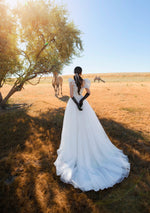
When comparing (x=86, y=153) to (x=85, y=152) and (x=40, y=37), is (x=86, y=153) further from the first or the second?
(x=40, y=37)

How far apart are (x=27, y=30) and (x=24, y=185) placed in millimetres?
10566

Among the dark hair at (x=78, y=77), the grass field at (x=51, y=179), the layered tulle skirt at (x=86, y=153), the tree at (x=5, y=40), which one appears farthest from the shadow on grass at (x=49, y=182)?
the tree at (x=5, y=40)

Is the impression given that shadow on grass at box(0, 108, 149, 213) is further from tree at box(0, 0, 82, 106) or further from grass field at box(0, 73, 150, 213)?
tree at box(0, 0, 82, 106)

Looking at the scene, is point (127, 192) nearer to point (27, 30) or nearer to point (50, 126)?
point (50, 126)

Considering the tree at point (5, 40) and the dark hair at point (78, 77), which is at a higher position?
the tree at point (5, 40)

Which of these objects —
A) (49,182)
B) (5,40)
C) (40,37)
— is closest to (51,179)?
(49,182)

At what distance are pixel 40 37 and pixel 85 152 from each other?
10216mm

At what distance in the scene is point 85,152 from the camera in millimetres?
3635

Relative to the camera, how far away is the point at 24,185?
10.2 feet

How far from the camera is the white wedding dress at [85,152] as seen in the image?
329cm

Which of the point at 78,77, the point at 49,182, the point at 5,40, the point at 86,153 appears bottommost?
the point at 49,182

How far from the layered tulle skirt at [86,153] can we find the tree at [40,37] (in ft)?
22.4

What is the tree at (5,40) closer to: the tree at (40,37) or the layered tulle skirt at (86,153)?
the tree at (40,37)

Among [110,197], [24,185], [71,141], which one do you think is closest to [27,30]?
[71,141]
